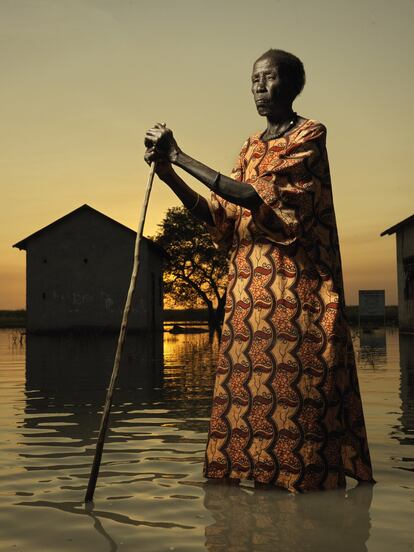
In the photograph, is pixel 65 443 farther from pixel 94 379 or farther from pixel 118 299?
pixel 118 299

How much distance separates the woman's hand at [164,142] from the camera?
371 cm

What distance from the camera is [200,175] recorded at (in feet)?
12.0

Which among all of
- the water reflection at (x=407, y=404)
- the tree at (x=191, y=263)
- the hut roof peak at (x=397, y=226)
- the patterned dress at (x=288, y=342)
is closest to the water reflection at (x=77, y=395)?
the patterned dress at (x=288, y=342)

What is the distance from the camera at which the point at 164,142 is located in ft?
12.2

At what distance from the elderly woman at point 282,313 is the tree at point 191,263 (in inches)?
2074

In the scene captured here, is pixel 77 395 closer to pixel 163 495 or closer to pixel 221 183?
pixel 163 495

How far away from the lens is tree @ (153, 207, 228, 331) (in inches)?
2265

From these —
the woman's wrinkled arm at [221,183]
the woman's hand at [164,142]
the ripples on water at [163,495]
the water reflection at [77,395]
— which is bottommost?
the ripples on water at [163,495]

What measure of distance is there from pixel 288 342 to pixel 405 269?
28.0 meters

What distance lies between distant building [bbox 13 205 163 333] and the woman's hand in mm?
29424

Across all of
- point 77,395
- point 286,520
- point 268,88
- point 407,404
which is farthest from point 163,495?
point 77,395

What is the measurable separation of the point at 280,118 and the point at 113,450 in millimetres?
2551

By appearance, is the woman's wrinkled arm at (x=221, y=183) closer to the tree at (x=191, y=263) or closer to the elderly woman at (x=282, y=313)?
the elderly woman at (x=282, y=313)

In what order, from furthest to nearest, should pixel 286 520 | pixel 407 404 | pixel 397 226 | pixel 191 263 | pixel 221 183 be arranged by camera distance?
pixel 191 263
pixel 397 226
pixel 407 404
pixel 221 183
pixel 286 520
